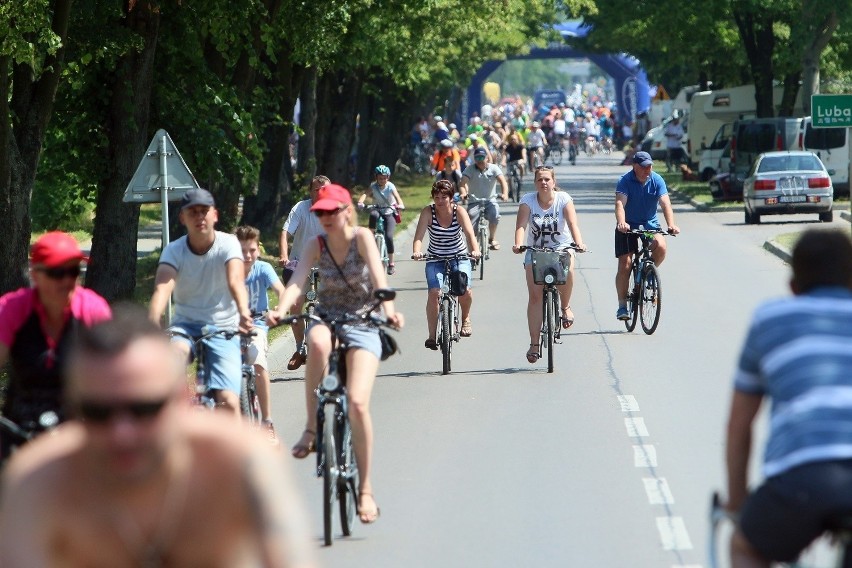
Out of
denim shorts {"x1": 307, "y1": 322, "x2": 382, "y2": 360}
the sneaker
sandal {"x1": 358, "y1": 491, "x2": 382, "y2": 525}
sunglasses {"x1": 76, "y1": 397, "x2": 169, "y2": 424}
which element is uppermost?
sunglasses {"x1": 76, "y1": 397, "x2": 169, "y2": 424}

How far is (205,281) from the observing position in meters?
8.79

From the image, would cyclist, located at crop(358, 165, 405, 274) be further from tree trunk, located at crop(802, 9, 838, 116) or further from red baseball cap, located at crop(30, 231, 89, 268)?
tree trunk, located at crop(802, 9, 838, 116)

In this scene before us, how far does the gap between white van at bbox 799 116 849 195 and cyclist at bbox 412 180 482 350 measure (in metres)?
24.7

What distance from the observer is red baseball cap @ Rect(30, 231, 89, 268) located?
628 cm

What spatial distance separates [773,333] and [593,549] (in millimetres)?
3438

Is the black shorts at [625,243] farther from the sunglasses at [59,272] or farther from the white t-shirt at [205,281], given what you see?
the sunglasses at [59,272]

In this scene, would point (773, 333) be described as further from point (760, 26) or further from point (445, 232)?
point (760, 26)

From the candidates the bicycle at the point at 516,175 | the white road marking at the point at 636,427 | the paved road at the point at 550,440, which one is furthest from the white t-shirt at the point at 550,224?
the bicycle at the point at 516,175

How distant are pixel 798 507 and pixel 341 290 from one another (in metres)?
4.39

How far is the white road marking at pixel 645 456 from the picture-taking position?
387 inches

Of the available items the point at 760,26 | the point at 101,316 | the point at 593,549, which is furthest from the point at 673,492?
the point at 760,26

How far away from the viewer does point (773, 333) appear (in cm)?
441

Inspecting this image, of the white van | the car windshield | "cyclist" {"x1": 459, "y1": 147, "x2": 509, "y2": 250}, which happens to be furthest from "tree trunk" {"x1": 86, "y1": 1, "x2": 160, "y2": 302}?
the white van

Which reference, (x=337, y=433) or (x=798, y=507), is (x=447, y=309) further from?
(x=798, y=507)
